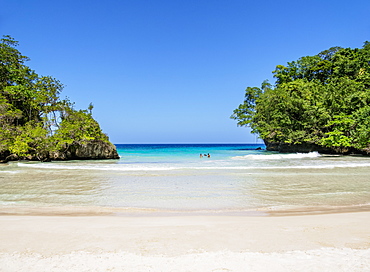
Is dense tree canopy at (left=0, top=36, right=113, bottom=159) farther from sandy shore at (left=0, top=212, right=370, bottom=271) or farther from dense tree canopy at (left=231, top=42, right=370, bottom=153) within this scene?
dense tree canopy at (left=231, top=42, right=370, bottom=153)

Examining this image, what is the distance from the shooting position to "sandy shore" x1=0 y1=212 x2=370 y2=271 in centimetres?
263

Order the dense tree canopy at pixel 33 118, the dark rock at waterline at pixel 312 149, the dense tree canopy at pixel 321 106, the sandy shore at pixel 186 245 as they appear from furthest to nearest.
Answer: the dark rock at waterline at pixel 312 149 < the dense tree canopy at pixel 321 106 < the dense tree canopy at pixel 33 118 < the sandy shore at pixel 186 245

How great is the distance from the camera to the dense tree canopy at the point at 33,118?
22.6 m

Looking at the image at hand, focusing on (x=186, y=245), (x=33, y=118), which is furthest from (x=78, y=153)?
(x=186, y=245)

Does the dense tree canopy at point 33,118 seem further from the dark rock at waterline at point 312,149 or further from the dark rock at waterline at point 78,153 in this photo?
the dark rock at waterline at point 312,149

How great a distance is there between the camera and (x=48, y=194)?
8.13 meters

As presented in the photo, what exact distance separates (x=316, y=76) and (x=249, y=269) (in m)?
53.4

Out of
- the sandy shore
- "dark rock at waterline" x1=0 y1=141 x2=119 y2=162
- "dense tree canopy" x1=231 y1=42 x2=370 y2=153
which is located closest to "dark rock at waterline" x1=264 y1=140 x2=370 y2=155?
"dense tree canopy" x1=231 y1=42 x2=370 y2=153

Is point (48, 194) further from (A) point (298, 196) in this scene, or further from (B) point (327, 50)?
(B) point (327, 50)

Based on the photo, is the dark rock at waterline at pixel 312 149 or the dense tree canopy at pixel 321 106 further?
the dark rock at waterline at pixel 312 149

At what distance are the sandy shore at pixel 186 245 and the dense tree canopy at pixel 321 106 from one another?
2772 cm

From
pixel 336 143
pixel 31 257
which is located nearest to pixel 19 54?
pixel 31 257

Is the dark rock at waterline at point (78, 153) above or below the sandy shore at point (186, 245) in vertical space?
above

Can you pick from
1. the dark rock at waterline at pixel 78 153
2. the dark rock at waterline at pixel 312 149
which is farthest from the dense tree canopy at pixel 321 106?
Answer: the dark rock at waterline at pixel 78 153
